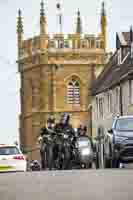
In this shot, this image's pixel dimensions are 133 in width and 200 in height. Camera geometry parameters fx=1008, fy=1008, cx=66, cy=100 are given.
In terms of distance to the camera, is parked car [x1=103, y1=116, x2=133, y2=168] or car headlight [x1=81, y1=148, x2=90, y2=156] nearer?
parked car [x1=103, y1=116, x2=133, y2=168]

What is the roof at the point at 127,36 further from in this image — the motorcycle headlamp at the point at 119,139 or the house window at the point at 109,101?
the motorcycle headlamp at the point at 119,139

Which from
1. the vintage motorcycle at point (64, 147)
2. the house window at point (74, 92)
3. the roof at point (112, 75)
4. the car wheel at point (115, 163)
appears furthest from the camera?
the house window at point (74, 92)

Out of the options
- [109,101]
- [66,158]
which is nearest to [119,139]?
[66,158]

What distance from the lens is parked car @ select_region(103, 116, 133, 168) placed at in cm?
3108

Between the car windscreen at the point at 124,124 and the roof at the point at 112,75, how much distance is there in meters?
27.0

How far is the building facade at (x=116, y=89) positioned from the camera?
62.8 metres

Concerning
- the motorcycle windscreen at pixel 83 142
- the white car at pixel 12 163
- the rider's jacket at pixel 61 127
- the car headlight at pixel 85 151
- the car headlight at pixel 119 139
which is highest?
the rider's jacket at pixel 61 127

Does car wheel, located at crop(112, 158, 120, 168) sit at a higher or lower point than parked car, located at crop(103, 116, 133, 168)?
lower

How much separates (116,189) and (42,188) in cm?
178

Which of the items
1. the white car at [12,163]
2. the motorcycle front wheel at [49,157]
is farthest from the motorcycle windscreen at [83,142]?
the motorcycle front wheel at [49,157]

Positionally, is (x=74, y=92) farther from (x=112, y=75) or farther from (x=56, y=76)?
(x=112, y=75)

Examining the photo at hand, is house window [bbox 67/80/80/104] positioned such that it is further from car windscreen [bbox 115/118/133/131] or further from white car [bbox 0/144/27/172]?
car windscreen [bbox 115/118/133/131]

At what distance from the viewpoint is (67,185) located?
20.8m

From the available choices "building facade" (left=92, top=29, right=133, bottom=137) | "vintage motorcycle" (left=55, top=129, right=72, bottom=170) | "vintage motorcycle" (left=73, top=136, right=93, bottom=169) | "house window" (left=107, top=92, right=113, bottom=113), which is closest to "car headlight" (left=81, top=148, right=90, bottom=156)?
"vintage motorcycle" (left=73, top=136, right=93, bottom=169)
